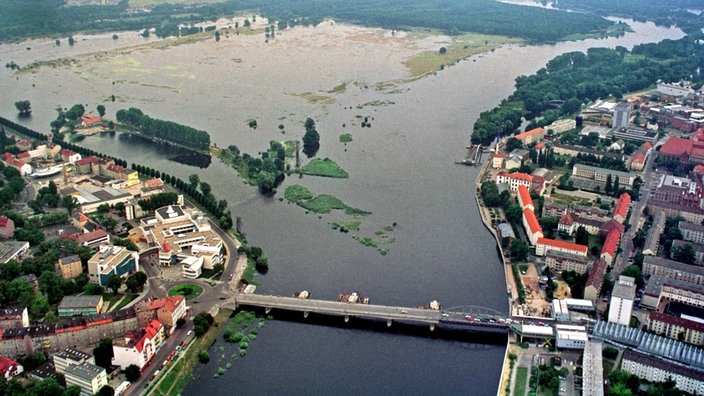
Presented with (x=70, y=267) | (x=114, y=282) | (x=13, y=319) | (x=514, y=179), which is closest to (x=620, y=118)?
(x=514, y=179)

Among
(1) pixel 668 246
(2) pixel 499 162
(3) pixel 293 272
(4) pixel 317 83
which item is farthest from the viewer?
(4) pixel 317 83

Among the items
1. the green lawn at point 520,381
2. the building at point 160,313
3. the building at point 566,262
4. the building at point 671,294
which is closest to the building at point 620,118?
the building at point 566,262

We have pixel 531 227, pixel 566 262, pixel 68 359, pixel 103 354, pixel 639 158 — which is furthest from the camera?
pixel 639 158

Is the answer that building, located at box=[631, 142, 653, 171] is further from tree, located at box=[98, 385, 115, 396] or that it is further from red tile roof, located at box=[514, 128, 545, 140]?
tree, located at box=[98, 385, 115, 396]

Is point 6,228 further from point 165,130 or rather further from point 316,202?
point 165,130

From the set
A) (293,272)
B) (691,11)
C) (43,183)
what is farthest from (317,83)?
(691,11)

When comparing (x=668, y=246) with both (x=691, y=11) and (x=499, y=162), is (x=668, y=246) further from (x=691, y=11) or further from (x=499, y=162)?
(x=691, y=11)
